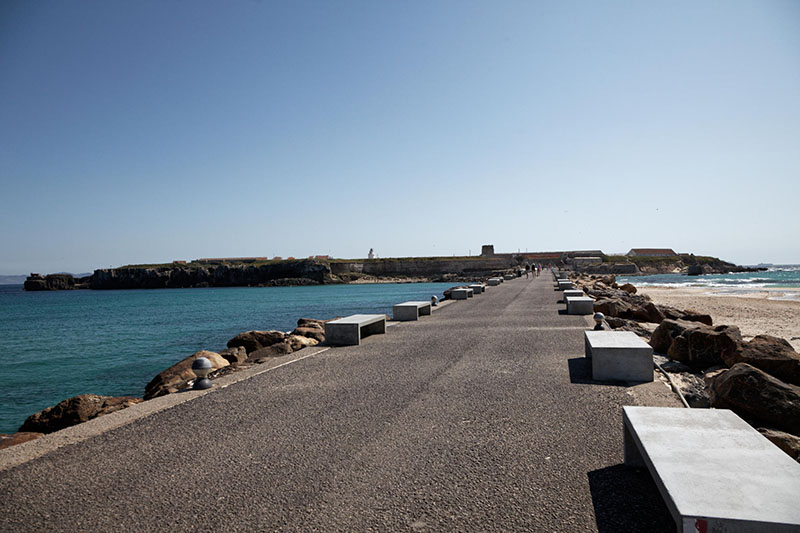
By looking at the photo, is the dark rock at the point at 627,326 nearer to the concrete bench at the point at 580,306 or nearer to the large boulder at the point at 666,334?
the concrete bench at the point at 580,306

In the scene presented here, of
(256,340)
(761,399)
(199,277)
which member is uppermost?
(199,277)

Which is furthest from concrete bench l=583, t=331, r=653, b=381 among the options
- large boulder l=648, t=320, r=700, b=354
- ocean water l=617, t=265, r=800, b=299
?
ocean water l=617, t=265, r=800, b=299

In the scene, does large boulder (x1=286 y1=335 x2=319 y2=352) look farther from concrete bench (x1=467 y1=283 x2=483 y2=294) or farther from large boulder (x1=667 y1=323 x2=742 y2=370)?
concrete bench (x1=467 y1=283 x2=483 y2=294)

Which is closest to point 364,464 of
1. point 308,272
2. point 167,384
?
point 167,384

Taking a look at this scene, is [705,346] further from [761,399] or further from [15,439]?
[15,439]

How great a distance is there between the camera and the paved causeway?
3363 mm

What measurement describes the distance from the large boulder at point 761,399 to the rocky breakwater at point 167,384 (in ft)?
25.4

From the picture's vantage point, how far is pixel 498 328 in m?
12.6

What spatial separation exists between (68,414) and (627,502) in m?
8.91

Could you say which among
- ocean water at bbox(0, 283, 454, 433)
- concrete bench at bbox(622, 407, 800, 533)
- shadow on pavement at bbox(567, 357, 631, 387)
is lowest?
ocean water at bbox(0, 283, 454, 433)

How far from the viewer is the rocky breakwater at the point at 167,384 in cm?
821

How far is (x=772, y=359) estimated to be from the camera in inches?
279

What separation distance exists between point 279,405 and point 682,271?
410ft

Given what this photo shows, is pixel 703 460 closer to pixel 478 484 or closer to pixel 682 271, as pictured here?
pixel 478 484
